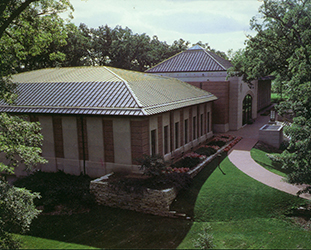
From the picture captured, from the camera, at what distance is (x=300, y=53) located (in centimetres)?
1914

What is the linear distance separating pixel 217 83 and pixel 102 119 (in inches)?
760

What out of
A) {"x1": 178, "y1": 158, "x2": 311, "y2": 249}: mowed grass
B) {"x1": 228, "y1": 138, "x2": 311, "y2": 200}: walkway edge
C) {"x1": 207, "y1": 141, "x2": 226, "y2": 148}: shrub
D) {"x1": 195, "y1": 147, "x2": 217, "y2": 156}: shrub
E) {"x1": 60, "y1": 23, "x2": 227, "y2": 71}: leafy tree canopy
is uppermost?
{"x1": 60, "y1": 23, "x2": 227, "y2": 71}: leafy tree canopy

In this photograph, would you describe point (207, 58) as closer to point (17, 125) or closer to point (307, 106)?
point (307, 106)

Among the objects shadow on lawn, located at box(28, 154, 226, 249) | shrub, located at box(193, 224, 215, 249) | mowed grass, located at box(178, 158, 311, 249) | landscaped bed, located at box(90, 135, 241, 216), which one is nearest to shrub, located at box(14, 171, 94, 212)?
landscaped bed, located at box(90, 135, 241, 216)

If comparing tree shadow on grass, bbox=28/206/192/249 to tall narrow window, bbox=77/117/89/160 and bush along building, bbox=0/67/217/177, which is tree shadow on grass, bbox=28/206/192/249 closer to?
bush along building, bbox=0/67/217/177

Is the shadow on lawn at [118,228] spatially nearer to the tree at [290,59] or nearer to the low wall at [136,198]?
the low wall at [136,198]

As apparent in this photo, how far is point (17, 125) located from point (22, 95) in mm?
10938

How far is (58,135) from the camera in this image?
20750 mm

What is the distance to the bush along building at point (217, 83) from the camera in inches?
1382

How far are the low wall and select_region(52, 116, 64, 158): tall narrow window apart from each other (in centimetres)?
469

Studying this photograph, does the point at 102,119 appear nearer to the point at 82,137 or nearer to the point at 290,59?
the point at 82,137

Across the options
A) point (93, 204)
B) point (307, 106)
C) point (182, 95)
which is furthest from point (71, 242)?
point (182, 95)

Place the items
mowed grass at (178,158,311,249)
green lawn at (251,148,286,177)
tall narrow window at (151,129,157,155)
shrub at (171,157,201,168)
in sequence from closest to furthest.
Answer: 1. mowed grass at (178,158,311,249)
2. tall narrow window at (151,129,157,155)
3. shrub at (171,157,201,168)
4. green lawn at (251,148,286,177)

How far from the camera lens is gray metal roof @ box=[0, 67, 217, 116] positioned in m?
19.1
